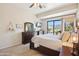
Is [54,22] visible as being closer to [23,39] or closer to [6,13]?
[23,39]

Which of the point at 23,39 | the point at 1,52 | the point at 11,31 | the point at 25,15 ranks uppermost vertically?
the point at 25,15

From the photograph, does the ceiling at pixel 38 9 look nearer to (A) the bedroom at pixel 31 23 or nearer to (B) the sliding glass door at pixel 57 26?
(A) the bedroom at pixel 31 23

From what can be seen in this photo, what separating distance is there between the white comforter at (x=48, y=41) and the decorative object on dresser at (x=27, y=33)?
0.36 feet

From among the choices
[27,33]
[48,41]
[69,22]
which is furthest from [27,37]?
[69,22]

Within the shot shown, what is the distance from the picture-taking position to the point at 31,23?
6.82ft

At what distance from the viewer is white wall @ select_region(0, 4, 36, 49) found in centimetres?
193

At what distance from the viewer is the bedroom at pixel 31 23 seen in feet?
6.29

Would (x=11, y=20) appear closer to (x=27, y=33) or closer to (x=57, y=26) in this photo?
(x=27, y=33)

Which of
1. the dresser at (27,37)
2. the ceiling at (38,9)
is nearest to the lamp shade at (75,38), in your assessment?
the ceiling at (38,9)

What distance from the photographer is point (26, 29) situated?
2.11 meters

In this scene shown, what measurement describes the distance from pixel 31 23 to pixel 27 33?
0.77ft

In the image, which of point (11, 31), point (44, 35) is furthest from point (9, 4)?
point (44, 35)

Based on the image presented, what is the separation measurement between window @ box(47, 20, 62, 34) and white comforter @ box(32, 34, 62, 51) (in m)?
0.11

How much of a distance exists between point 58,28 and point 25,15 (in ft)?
2.46
